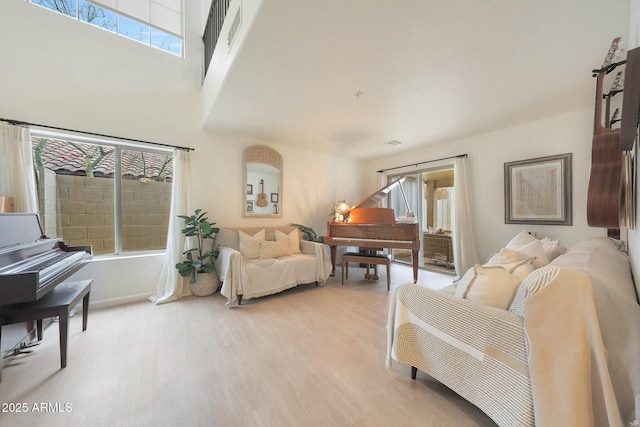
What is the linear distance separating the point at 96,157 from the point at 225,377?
3.08 m

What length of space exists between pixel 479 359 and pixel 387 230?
2.30 meters

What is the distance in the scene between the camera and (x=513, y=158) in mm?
3256

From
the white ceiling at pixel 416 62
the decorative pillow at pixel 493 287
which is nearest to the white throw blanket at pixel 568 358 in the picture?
the decorative pillow at pixel 493 287

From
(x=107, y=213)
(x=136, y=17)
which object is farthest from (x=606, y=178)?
(x=136, y=17)

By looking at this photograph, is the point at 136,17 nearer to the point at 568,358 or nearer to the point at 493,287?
the point at 493,287

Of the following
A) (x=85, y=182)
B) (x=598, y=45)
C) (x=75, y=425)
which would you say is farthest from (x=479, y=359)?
(x=85, y=182)

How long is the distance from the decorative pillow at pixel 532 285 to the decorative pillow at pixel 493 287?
6 cm

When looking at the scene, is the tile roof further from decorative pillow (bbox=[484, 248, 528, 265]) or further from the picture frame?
the picture frame

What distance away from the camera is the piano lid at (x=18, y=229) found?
1.78 m

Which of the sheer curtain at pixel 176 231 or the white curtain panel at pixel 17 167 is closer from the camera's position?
the white curtain panel at pixel 17 167

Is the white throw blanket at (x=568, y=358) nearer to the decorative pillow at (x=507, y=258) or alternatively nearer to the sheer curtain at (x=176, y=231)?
the decorative pillow at (x=507, y=258)

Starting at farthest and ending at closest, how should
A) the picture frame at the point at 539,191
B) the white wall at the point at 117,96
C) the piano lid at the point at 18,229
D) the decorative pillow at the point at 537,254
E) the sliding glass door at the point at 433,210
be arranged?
1. the sliding glass door at the point at 433,210
2. the picture frame at the point at 539,191
3. the white wall at the point at 117,96
4. the piano lid at the point at 18,229
5. the decorative pillow at the point at 537,254

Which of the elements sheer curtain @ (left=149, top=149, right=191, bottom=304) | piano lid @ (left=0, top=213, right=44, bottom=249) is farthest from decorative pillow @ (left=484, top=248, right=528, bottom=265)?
piano lid @ (left=0, top=213, right=44, bottom=249)

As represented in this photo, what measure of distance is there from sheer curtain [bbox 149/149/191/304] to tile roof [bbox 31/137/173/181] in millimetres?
314
